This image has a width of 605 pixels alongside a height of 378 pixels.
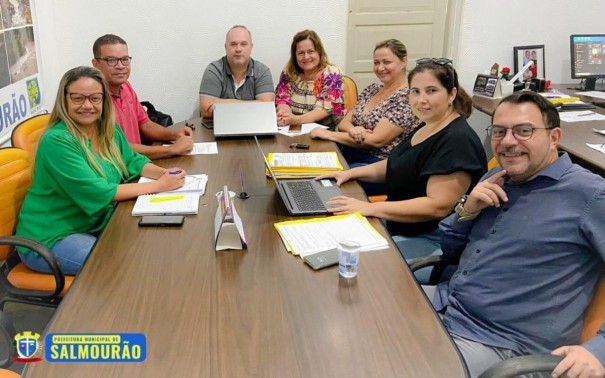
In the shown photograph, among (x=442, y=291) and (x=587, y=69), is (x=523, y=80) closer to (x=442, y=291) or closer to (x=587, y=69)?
(x=587, y=69)

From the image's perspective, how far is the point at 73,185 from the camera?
5.88 feet

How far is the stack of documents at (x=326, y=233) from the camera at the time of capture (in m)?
1.50

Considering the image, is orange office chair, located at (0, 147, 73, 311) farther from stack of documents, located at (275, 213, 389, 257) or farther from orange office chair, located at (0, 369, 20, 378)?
stack of documents, located at (275, 213, 389, 257)

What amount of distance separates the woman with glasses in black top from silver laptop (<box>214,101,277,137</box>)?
82cm

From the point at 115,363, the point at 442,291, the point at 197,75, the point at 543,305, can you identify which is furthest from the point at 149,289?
the point at 197,75

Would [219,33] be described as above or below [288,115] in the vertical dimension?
above

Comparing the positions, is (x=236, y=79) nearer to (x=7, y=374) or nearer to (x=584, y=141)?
(x=584, y=141)

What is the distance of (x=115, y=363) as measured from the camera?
3.40 ft

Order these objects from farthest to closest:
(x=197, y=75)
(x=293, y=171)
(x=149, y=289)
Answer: (x=197, y=75)
(x=293, y=171)
(x=149, y=289)

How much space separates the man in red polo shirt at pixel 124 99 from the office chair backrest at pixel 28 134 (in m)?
0.37

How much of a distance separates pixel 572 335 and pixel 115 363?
3.76 feet

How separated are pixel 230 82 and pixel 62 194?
1757mm

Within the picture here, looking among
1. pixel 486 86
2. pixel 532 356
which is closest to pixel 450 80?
pixel 532 356

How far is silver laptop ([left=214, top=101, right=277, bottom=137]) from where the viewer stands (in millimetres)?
2742
